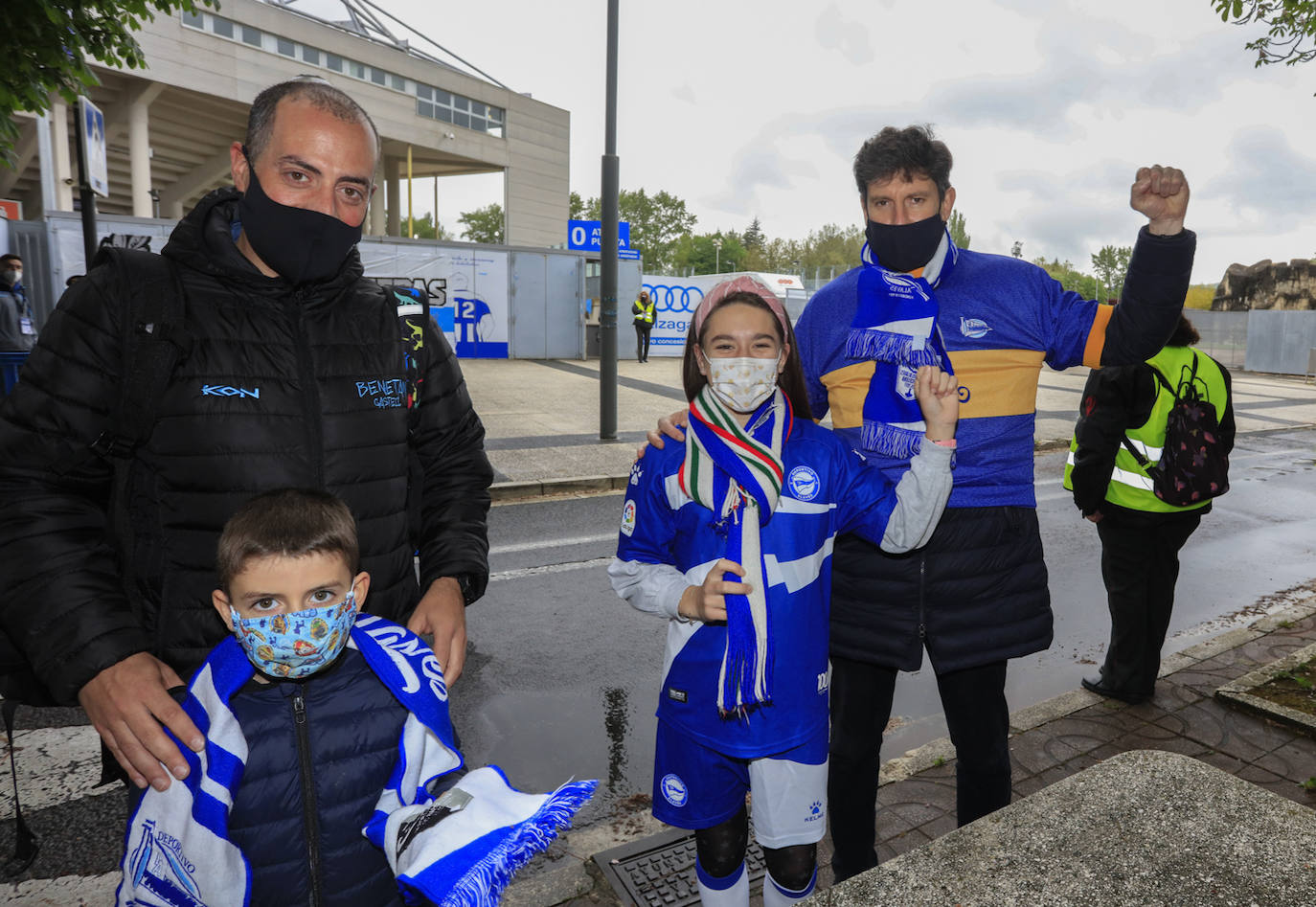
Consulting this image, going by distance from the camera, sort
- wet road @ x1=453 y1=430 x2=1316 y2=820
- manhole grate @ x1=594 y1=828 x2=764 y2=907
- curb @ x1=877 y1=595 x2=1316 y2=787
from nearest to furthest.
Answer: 1. manhole grate @ x1=594 y1=828 x2=764 y2=907
2. curb @ x1=877 y1=595 x2=1316 y2=787
3. wet road @ x1=453 y1=430 x2=1316 y2=820

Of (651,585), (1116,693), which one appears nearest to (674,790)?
(651,585)

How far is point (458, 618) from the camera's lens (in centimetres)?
208

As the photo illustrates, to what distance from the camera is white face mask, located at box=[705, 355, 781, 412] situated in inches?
91.1

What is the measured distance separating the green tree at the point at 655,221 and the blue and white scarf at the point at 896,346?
8275 cm

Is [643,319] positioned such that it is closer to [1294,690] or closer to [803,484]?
[1294,690]

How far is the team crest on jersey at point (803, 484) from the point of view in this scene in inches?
89.7

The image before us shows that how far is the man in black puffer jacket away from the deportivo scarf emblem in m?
0.62

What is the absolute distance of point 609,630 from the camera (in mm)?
5387

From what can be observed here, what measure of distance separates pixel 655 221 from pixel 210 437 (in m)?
85.6

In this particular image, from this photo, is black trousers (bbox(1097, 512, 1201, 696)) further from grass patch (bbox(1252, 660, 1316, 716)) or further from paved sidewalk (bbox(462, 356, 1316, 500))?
paved sidewalk (bbox(462, 356, 1316, 500))

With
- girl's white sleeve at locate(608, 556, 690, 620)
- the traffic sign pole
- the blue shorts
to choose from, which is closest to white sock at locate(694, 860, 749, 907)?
the blue shorts

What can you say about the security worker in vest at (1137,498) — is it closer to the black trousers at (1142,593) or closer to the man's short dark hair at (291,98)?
the black trousers at (1142,593)

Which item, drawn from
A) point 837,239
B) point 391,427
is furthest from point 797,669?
point 837,239

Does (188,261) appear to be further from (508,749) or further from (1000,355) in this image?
(508,749)
